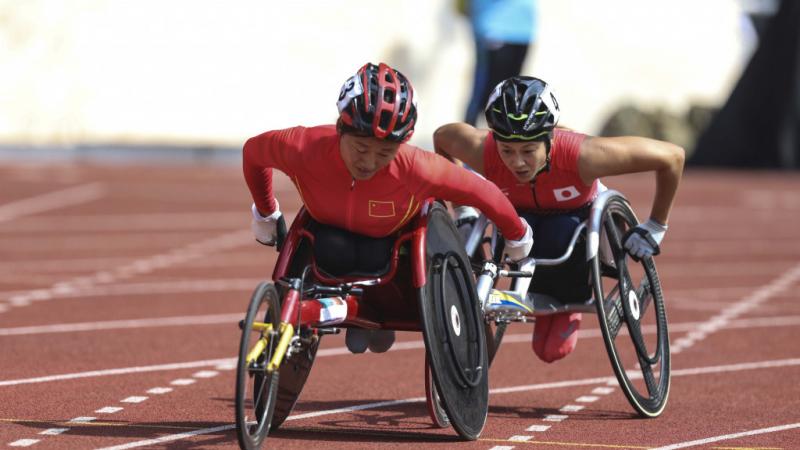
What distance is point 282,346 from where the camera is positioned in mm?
6547

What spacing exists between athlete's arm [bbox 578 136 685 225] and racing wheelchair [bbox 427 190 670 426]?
20cm

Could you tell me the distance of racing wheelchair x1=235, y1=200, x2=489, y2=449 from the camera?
671 centimetres

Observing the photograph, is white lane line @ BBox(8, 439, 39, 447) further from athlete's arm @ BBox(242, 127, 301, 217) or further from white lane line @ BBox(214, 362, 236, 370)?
white lane line @ BBox(214, 362, 236, 370)

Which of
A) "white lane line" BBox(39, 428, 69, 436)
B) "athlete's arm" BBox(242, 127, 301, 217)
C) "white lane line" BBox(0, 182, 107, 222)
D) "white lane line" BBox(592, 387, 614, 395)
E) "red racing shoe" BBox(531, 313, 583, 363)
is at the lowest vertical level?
"white lane line" BBox(0, 182, 107, 222)

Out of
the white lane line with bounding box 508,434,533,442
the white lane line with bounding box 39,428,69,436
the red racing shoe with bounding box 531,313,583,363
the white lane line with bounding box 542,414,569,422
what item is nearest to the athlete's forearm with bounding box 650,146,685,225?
the red racing shoe with bounding box 531,313,583,363

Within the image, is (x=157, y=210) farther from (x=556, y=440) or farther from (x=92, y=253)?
(x=556, y=440)

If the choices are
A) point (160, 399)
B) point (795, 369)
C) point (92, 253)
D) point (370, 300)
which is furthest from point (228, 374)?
point (92, 253)

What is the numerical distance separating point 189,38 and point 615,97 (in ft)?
48.1

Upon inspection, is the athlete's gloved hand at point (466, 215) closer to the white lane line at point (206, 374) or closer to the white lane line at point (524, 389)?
the white lane line at point (524, 389)

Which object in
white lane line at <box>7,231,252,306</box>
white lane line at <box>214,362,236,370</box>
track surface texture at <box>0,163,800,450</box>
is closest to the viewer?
track surface texture at <box>0,163,800,450</box>

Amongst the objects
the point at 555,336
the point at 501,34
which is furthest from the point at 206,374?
the point at 501,34

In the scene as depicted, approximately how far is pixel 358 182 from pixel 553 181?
151cm

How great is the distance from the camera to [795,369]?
9781 millimetres

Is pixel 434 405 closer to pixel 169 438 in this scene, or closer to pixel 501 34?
pixel 169 438
